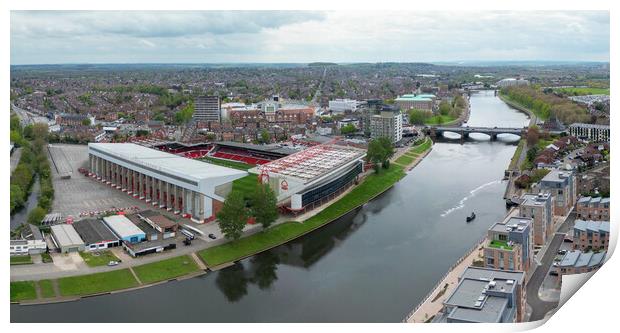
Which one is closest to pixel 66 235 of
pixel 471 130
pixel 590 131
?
pixel 590 131

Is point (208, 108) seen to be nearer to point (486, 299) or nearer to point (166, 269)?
point (166, 269)

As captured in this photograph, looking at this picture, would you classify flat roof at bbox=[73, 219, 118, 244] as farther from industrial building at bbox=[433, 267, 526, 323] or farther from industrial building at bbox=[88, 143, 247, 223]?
industrial building at bbox=[433, 267, 526, 323]

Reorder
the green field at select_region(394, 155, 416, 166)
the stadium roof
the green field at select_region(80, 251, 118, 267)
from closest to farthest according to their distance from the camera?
1. the green field at select_region(80, 251, 118, 267)
2. the stadium roof
3. the green field at select_region(394, 155, 416, 166)

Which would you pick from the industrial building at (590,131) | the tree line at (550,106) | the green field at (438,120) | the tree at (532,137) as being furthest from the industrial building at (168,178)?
the tree line at (550,106)

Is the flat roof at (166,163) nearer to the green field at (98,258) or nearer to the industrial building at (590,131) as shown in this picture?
the green field at (98,258)

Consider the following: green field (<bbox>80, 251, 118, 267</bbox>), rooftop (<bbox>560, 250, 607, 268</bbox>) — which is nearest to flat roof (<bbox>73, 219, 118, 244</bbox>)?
green field (<bbox>80, 251, 118, 267</bbox>)
